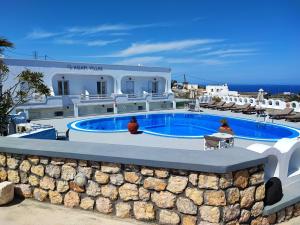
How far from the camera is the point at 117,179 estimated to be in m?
4.12

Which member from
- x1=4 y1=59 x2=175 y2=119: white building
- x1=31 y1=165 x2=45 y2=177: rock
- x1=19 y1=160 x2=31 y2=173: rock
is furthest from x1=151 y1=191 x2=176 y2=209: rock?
x1=4 y1=59 x2=175 y2=119: white building

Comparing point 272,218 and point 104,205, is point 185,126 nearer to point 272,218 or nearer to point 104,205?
point 272,218

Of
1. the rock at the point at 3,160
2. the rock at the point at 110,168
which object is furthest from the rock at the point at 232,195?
the rock at the point at 3,160

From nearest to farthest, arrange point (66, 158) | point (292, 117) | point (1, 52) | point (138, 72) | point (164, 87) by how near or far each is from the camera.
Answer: point (66, 158), point (1, 52), point (292, 117), point (138, 72), point (164, 87)

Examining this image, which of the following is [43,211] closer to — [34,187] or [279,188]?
[34,187]

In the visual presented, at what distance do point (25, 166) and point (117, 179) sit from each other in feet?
6.09

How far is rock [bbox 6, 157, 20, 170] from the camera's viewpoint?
16.0ft

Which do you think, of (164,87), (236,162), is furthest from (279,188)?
(164,87)

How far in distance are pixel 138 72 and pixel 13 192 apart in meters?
25.2

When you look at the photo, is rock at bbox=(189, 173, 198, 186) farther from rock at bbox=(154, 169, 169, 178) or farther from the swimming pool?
the swimming pool

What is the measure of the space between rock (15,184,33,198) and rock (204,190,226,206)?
319 centimetres

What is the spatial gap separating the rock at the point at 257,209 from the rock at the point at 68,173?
2.83 m

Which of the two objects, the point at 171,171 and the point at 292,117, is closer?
the point at 171,171

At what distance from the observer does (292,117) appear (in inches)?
742
